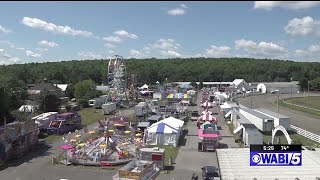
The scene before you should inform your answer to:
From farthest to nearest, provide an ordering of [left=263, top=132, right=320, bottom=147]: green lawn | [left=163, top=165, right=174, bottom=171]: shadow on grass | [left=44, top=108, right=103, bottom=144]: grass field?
[left=44, top=108, right=103, bottom=144]: grass field, [left=263, top=132, right=320, bottom=147]: green lawn, [left=163, top=165, right=174, bottom=171]: shadow on grass

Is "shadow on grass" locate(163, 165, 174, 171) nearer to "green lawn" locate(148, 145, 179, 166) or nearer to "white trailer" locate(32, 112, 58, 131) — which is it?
"green lawn" locate(148, 145, 179, 166)

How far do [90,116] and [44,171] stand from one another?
27.9 m

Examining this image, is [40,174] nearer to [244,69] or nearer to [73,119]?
[73,119]

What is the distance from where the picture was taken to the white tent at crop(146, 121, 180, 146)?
104 ft

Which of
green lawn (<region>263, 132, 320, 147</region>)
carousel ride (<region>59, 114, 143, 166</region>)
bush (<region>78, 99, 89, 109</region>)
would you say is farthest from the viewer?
bush (<region>78, 99, 89, 109</region>)

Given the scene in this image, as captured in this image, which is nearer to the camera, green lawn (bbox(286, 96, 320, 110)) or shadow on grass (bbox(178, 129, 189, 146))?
shadow on grass (bbox(178, 129, 189, 146))

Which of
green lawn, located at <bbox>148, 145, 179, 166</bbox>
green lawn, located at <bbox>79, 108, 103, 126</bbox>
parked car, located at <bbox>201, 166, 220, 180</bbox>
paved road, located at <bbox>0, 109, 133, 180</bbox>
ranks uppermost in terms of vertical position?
green lawn, located at <bbox>79, 108, 103, 126</bbox>

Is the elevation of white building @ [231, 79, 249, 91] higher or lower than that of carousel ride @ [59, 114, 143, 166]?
higher

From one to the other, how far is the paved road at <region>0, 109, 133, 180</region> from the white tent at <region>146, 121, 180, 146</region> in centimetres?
822

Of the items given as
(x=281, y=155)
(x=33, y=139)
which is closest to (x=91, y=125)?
(x=33, y=139)

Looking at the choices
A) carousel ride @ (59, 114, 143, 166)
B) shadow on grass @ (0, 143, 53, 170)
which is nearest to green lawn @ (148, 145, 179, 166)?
carousel ride @ (59, 114, 143, 166)

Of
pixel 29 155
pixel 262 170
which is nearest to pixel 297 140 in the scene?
pixel 262 170

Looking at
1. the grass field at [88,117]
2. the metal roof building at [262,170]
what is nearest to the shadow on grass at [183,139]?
the grass field at [88,117]

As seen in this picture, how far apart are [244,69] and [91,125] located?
120m
